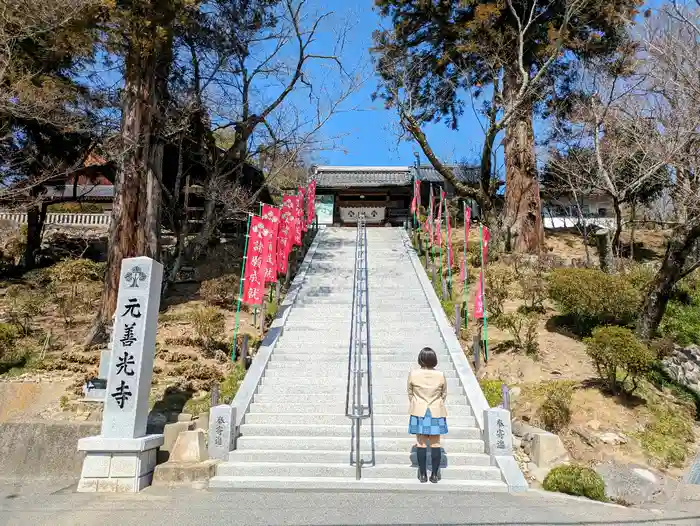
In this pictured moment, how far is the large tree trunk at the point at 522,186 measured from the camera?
16.3 meters

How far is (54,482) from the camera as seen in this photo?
6297mm

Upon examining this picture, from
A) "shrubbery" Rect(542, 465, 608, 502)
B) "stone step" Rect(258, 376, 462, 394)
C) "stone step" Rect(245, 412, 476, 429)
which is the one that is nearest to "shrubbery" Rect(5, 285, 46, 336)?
"stone step" Rect(258, 376, 462, 394)

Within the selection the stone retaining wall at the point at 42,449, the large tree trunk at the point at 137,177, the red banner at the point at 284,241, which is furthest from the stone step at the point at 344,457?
the red banner at the point at 284,241

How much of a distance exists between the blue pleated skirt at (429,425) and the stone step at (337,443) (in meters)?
0.97

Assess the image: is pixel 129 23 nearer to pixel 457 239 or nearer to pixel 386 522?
pixel 386 522

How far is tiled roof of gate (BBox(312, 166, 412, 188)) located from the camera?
26.2 meters

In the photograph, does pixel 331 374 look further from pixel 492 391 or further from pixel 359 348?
pixel 492 391

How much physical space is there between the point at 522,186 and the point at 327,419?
12.1 meters

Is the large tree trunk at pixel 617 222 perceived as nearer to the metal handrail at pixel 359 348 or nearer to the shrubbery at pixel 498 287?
the shrubbery at pixel 498 287

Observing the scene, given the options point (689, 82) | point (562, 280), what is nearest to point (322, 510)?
point (562, 280)

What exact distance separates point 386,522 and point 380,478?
124 centimetres

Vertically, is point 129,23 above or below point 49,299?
above

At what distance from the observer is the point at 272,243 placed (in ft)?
36.9

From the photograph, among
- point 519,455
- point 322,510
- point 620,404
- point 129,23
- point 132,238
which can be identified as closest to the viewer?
point 322,510
